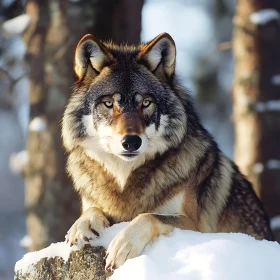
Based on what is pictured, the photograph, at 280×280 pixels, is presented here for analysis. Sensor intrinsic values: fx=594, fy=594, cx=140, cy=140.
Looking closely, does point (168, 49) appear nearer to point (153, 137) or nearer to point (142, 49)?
point (142, 49)

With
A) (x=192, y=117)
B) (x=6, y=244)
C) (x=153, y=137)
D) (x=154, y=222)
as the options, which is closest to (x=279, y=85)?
(x=192, y=117)

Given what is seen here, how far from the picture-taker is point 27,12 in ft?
24.0

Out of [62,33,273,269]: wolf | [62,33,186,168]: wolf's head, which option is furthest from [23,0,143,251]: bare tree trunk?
[62,33,186,168]: wolf's head

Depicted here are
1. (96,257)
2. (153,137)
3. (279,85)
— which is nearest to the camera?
(96,257)

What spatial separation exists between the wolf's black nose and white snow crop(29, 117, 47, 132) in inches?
119

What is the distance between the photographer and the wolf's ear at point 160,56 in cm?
439

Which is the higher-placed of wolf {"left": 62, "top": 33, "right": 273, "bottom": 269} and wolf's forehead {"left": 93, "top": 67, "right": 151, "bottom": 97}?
wolf's forehead {"left": 93, "top": 67, "right": 151, "bottom": 97}

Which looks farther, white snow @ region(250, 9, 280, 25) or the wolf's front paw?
white snow @ region(250, 9, 280, 25)

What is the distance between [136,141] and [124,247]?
0.80 m

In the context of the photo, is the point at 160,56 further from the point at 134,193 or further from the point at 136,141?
the point at 134,193

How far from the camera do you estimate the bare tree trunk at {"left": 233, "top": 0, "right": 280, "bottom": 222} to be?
7391mm

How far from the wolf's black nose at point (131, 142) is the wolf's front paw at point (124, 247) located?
1.95 feet

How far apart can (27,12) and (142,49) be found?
3.24m

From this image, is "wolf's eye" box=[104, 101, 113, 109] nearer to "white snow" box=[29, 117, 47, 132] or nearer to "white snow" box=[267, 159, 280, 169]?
"white snow" box=[29, 117, 47, 132]
